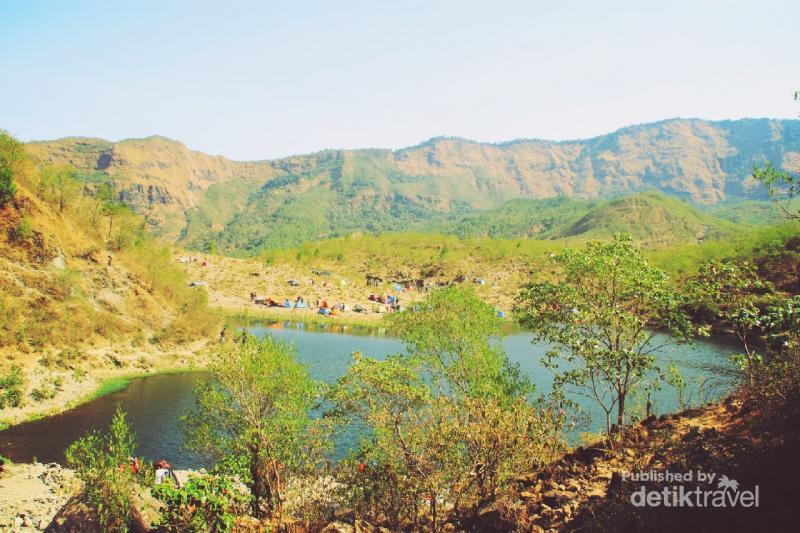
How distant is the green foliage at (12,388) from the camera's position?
35.8m

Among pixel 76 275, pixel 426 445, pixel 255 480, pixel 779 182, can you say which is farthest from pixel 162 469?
pixel 779 182

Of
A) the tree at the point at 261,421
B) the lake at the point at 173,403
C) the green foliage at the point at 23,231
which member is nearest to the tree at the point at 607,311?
the lake at the point at 173,403

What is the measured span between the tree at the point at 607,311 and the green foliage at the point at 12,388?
3946 cm

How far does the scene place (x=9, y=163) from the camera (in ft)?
155

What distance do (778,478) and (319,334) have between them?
270ft

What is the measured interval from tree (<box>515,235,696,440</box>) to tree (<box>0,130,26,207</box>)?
50.7 meters

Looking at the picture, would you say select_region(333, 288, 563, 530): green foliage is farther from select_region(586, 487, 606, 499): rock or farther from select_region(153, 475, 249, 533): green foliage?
select_region(153, 475, 249, 533): green foliage

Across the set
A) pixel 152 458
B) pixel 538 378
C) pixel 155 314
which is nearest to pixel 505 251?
pixel 538 378

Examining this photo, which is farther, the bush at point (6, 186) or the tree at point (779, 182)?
the bush at point (6, 186)

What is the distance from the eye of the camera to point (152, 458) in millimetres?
31172

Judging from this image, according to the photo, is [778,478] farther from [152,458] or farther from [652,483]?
[152,458]

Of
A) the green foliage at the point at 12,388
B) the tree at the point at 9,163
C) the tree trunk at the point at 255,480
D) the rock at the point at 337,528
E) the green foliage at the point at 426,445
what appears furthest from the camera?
the tree at the point at 9,163

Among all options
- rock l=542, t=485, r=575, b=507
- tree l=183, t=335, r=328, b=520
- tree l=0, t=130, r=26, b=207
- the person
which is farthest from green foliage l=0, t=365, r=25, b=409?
rock l=542, t=485, r=575, b=507

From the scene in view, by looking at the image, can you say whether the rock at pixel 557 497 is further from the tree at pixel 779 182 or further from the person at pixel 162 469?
the person at pixel 162 469
